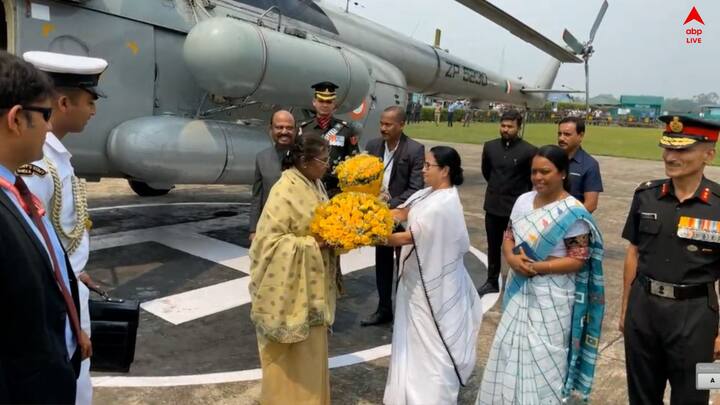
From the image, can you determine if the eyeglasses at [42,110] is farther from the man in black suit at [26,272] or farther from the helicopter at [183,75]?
the helicopter at [183,75]

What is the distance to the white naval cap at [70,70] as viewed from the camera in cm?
238

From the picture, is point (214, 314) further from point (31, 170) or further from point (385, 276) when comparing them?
point (31, 170)

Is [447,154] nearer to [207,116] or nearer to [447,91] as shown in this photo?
[207,116]

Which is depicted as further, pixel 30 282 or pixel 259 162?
pixel 259 162

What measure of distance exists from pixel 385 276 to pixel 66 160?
2.81 m

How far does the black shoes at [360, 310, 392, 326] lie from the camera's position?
14.9ft

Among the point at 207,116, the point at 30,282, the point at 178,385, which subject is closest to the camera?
the point at 30,282

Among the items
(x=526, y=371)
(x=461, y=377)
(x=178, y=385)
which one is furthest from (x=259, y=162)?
(x=526, y=371)

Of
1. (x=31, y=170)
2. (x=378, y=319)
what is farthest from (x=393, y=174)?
(x=31, y=170)

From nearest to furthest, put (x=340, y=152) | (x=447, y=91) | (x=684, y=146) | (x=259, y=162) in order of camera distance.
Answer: (x=684, y=146) → (x=259, y=162) → (x=340, y=152) → (x=447, y=91)

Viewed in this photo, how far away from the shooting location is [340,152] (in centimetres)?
470

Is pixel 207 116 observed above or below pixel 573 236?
above

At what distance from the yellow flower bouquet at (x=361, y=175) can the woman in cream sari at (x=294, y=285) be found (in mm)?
153

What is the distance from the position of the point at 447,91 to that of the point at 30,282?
1222cm
